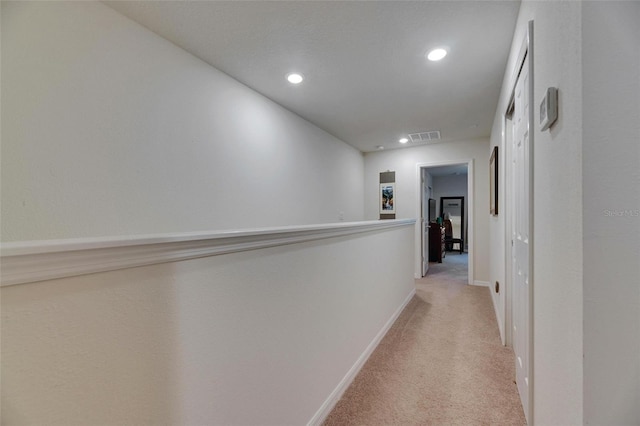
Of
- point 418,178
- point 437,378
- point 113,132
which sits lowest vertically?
point 437,378

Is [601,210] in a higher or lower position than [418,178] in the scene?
lower

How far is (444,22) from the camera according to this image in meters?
1.73

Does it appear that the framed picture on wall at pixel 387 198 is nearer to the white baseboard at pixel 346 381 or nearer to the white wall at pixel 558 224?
the white baseboard at pixel 346 381

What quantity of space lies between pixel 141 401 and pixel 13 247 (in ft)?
1.52

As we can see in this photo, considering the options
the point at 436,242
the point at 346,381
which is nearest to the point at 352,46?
the point at 346,381

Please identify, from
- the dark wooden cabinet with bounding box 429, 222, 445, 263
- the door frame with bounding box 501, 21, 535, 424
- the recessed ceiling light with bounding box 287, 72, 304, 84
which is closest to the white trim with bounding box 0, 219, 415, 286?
the door frame with bounding box 501, 21, 535, 424

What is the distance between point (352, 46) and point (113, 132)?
1695 millimetres

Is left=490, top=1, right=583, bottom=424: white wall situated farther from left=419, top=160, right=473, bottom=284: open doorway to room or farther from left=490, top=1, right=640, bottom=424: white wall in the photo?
left=419, top=160, right=473, bottom=284: open doorway to room

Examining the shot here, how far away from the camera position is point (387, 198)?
5.09m

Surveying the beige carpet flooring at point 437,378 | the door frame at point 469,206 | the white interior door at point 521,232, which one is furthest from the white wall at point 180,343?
the door frame at point 469,206

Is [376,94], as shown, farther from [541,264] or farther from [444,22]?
[541,264]

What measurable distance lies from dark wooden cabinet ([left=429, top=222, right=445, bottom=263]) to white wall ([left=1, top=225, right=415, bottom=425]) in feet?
17.8

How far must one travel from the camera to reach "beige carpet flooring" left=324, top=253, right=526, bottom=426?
5.03 feet

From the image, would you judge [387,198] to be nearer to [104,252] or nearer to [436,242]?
[436,242]
